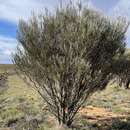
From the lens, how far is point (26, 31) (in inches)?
555

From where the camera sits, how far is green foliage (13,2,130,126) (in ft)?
43.7

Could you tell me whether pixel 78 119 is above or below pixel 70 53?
below

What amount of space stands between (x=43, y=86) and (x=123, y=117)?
19.2 ft

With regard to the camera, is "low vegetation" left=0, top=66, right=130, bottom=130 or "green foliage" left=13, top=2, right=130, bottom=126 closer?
"green foliage" left=13, top=2, right=130, bottom=126

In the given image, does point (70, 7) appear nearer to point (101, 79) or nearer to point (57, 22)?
point (57, 22)

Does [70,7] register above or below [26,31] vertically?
above

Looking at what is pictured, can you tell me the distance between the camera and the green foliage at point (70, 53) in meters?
13.3

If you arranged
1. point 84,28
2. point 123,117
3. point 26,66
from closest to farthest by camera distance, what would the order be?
point 84,28
point 26,66
point 123,117

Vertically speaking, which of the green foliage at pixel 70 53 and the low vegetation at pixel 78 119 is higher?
the green foliage at pixel 70 53

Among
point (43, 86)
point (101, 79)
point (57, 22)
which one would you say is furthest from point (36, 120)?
point (57, 22)

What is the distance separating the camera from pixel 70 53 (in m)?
13.3

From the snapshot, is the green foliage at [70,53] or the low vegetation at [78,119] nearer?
the green foliage at [70,53]

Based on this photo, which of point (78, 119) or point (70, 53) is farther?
point (78, 119)

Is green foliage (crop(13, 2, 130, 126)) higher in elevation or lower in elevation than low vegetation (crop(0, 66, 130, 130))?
higher
